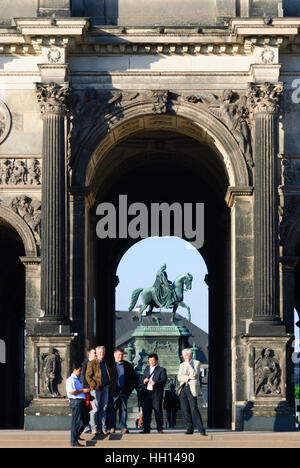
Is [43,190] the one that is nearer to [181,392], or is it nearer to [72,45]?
[72,45]

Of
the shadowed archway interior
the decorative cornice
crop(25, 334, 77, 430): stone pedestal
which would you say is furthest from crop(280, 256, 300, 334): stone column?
crop(25, 334, 77, 430): stone pedestal

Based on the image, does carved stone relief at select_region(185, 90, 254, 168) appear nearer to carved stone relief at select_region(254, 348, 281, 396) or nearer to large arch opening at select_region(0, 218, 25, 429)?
carved stone relief at select_region(254, 348, 281, 396)

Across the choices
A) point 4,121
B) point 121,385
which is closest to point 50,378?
point 121,385

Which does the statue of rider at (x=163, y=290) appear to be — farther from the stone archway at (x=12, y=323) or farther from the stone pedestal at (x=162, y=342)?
the stone archway at (x=12, y=323)

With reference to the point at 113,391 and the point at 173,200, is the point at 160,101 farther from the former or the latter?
the point at 173,200

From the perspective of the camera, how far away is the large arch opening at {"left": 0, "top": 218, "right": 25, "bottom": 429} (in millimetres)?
47206

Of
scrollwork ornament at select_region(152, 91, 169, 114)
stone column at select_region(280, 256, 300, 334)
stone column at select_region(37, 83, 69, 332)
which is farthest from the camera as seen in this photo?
scrollwork ornament at select_region(152, 91, 169, 114)

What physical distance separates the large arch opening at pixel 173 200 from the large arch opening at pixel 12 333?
10.00 feet

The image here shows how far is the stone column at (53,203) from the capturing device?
35.2 m

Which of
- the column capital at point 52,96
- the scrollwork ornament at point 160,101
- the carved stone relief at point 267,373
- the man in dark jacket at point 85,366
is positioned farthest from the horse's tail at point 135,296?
the man in dark jacket at point 85,366

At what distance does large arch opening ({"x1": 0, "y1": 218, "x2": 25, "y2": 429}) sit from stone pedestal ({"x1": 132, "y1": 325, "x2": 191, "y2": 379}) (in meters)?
4.67

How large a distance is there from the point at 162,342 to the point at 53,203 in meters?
12.4

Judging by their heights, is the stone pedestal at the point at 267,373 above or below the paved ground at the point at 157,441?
above
